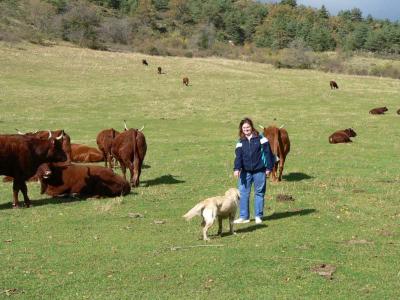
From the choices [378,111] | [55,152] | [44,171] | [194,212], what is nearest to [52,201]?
[44,171]

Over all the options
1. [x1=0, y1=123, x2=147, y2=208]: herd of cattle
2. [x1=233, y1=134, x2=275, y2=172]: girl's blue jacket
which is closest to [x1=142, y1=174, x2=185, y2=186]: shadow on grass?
[x1=0, y1=123, x2=147, y2=208]: herd of cattle

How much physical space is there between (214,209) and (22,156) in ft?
20.4

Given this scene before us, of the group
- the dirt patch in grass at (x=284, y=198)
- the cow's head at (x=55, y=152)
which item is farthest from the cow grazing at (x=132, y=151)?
the dirt patch in grass at (x=284, y=198)

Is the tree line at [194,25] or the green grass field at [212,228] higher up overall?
the tree line at [194,25]

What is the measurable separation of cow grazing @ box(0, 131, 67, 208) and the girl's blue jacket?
548 centimetres

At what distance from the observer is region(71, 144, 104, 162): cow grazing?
22.4 meters

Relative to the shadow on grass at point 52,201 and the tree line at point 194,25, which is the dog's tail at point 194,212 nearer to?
the shadow on grass at point 52,201

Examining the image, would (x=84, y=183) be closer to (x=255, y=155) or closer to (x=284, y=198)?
(x=284, y=198)

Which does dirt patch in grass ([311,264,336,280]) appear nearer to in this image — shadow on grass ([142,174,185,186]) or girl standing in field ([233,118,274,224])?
girl standing in field ([233,118,274,224])

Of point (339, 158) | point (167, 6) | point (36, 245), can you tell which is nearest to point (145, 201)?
point (36, 245)

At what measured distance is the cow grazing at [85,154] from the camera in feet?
73.5

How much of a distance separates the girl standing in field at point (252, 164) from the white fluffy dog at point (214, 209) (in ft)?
4.15

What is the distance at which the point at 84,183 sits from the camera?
15984mm

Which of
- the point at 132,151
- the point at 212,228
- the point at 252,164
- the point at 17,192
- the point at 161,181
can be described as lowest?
the point at 161,181
